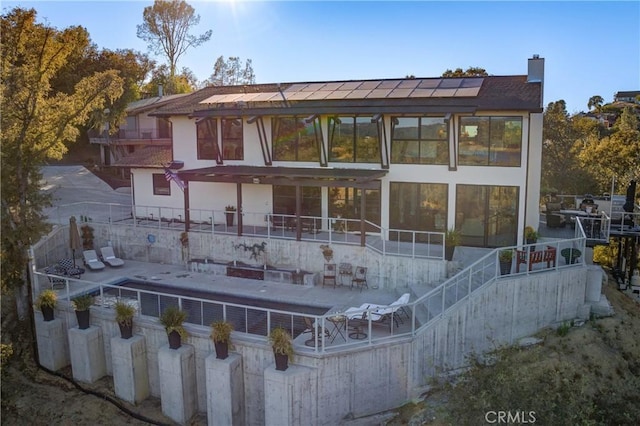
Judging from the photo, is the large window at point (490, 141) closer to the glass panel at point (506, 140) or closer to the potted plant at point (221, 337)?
the glass panel at point (506, 140)

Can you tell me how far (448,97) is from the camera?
63.5 feet

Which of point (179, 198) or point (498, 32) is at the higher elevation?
point (498, 32)

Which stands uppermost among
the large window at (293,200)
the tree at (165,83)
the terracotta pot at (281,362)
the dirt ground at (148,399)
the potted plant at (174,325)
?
the tree at (165,83)

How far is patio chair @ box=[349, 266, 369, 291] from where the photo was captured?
17.7 meters

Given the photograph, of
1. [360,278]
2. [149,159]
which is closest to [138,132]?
[149,159]

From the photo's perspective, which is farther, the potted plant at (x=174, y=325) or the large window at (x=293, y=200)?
the large window at (x=293, y=200)

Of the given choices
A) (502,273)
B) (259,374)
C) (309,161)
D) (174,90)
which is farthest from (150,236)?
(174,90)

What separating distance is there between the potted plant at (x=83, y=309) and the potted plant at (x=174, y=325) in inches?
118

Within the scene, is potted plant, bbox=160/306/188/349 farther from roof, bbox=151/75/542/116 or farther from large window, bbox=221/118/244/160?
large window, bbox=221/118/244/160

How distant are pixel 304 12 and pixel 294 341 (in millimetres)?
12348

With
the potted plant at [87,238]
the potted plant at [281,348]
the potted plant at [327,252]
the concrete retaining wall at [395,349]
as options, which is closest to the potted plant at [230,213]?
the potted plant at [327,252]

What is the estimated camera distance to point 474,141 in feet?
61.3

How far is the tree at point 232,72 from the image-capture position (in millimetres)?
60906

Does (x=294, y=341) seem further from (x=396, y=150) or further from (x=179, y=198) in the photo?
(x=179, y=198)
